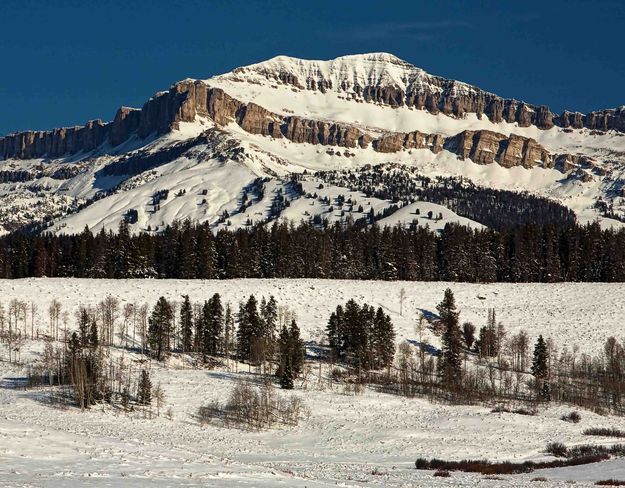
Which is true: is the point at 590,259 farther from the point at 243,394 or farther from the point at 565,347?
the point at 243,394

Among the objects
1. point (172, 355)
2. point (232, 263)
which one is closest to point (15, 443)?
point (172, 355)

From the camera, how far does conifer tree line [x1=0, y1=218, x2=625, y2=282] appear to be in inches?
7028

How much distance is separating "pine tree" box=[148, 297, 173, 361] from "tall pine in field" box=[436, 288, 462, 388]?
41.4 metres

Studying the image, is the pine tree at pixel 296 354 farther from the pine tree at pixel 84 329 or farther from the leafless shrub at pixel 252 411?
the pine tree at pixel 84 329

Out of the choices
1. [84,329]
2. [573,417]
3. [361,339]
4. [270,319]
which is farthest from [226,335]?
[573,417]

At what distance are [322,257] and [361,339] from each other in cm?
5905

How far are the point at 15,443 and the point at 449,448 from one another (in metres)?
40.5

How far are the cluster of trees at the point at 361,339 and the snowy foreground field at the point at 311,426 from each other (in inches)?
320

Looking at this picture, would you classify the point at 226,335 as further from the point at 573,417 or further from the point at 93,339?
the point at 573,417

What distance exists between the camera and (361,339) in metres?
128

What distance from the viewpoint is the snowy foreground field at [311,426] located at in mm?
47438

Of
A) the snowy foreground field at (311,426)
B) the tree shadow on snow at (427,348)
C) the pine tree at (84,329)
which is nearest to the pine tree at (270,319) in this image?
the snowy foreground field at (311,426)

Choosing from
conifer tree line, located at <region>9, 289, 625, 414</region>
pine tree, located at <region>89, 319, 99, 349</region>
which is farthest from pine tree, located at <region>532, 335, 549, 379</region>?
pine tree, located at <region>89, 319, 99, 349</region>

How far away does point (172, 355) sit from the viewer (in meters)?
125
